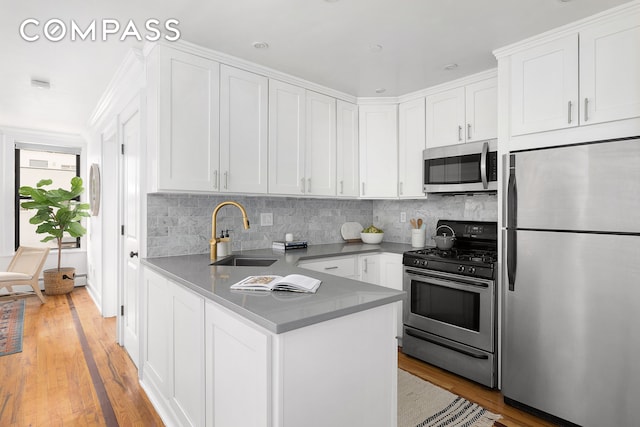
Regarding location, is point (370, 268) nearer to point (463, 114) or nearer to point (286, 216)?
point (286, 216)

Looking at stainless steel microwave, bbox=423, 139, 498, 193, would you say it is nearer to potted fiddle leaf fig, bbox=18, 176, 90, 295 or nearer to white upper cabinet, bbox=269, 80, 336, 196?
white upper cabinet, bbox=269, 80, 336, 196

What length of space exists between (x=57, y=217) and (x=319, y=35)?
4824mm

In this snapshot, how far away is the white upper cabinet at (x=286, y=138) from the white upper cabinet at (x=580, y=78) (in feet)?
5.55

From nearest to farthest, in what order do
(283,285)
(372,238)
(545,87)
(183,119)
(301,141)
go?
(283,285)
(545,87)
(183,119)
(301,141)
(372,238)

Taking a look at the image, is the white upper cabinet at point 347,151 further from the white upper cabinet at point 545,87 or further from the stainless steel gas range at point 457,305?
the white upper cabinet at point 545,87

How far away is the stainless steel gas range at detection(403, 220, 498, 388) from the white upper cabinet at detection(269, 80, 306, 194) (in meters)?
1.21

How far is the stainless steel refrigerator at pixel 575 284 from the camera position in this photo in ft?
6.18

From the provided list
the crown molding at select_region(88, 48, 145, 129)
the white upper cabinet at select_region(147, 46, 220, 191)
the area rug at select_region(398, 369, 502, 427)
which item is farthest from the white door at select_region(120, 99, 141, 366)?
the area rug at select_region(398, 369, 502, 427)

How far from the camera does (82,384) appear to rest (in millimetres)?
2594

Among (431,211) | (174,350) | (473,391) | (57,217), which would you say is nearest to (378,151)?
(431,211)

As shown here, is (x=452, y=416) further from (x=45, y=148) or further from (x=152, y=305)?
(x=45, y=148)

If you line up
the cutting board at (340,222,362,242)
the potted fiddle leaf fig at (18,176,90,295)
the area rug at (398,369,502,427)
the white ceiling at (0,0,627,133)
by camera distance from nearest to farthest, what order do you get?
the white ceiling at (0,0,627,133) < the area rug at (398,369,502,427) < the cutting board at (340,222,362,242) < the potted fiddle leaf fig at (18,176,90,295)

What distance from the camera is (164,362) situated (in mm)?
2135

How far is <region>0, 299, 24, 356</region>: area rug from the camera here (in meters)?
3.25
